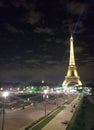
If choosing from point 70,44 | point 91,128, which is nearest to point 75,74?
point 70,44

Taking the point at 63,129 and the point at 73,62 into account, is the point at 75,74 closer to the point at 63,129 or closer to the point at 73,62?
the point at 73,62

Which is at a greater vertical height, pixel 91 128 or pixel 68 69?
pixel 68 69

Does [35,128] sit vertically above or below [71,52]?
below

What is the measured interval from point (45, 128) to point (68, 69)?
119m

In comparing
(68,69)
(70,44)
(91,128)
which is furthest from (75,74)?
(91,128)

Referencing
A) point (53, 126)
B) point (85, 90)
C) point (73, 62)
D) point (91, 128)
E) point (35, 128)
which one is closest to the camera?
point (35, 128)

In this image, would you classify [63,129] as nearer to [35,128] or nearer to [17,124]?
[35,128]

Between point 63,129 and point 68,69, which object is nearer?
point 63,129

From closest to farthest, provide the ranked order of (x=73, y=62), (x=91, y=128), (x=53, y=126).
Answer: (x=53, y=126) < (x=91, y=128) < (x=73, y=62)

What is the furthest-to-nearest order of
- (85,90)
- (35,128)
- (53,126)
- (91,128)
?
(85,90) → (91,128) → (53,126) → (35,128)

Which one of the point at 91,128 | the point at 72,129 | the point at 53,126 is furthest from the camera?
the point at 91,128

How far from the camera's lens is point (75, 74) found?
152750 mm

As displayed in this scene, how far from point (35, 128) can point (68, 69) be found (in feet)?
394

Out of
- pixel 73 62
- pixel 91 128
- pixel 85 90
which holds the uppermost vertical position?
pixel 73 62
